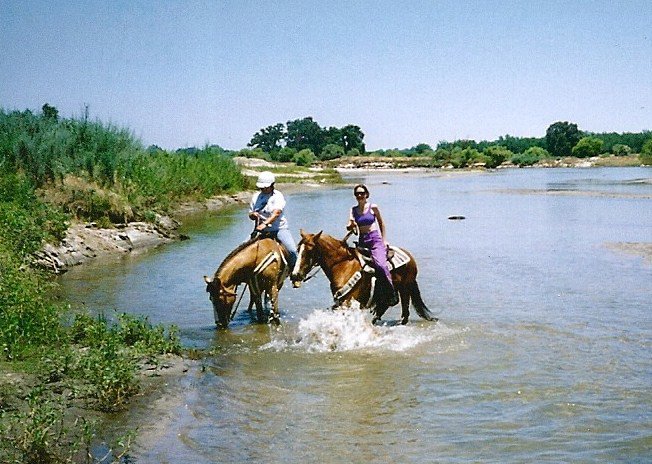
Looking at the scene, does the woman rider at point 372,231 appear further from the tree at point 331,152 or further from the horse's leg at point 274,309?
the tree at point 331,152

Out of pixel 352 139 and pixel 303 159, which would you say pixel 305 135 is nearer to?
pixel 352 139

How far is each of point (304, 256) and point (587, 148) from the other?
143652 mm

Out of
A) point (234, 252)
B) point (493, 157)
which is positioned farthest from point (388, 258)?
point (493, 157)

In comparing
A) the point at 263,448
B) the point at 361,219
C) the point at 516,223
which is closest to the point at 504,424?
the point at 263,448

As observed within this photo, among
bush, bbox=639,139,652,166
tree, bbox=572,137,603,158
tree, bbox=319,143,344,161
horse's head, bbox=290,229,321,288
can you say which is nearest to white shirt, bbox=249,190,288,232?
horse's head, bbox=290,229,321,288

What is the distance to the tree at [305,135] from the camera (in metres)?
153

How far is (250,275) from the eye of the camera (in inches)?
416

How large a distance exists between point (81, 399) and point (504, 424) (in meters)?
4.18

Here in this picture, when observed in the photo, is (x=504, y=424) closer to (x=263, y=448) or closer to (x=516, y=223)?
(x=263, y=448)

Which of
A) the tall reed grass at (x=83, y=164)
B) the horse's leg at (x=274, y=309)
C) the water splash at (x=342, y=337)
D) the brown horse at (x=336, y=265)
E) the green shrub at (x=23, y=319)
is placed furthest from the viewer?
the tall reed grass at (x=83, y=164)

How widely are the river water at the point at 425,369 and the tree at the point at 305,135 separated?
13603 cm

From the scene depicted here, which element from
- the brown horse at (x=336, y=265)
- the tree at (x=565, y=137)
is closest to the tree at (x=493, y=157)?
the tree at (x=565, y=137)

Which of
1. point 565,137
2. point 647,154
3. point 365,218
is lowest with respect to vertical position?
point 647,154

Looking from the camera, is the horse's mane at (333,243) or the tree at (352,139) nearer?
the horse's mane at (333,243)
